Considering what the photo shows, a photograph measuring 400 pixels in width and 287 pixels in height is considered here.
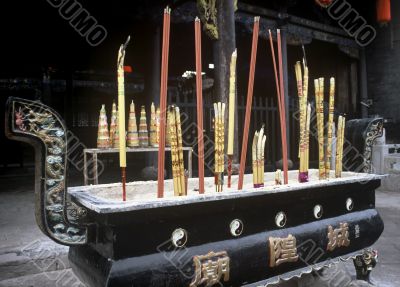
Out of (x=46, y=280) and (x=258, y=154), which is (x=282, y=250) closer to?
(x=258, y=154)

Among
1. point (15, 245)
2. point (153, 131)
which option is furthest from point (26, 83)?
point (15, 245)

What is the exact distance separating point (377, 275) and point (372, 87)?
30.3 ft

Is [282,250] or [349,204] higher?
[349,204]

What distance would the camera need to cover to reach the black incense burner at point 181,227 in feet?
4.48

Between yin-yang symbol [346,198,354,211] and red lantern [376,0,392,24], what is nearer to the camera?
yin-yang symbol [346,198,354,211]

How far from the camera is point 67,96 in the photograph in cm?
892

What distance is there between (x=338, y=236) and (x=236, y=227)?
771 millimetres

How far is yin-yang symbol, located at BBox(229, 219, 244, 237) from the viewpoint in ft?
5.54

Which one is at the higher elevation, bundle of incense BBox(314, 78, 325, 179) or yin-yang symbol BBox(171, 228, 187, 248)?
bundle of incense BBox(314, 78, 325, 179)

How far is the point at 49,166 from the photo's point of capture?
4.51 ft

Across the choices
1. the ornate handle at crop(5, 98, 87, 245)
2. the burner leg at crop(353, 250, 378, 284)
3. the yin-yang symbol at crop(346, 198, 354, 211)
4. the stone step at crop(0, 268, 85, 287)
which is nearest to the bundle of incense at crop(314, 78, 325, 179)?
the yin-yang symbol at crop(346, 198, 354, 211)

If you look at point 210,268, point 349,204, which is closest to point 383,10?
point 349,204

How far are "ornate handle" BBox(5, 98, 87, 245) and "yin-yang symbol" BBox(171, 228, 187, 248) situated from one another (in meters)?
0.40

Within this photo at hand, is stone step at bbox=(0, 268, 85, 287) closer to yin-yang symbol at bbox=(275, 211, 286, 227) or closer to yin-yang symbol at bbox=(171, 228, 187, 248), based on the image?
yin-yang symbol at bbox=(171, 228, 187, 248)
